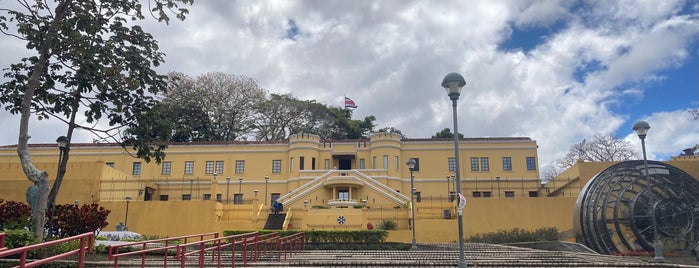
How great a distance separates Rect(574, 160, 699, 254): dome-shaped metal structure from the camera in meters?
18.8

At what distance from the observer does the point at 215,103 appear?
5594cm

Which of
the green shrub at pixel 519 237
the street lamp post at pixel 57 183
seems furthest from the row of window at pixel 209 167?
the street lamp post at pixel 57 183

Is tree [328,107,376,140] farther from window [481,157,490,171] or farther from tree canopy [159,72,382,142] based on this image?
window [481,157,490,171]

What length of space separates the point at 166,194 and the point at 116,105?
28.2 meters

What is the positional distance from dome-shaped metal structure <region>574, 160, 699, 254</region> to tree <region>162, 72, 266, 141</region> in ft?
140

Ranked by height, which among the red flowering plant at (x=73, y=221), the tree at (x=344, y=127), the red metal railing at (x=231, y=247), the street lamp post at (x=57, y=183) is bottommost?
the red metal railing at (x=231, y=247)

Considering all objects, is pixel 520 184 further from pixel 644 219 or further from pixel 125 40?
pixel 125 40

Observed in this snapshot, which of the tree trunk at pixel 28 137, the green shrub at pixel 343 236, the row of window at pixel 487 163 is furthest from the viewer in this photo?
the row of window at pixel 487 163

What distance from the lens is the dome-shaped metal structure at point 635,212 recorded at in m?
18.8

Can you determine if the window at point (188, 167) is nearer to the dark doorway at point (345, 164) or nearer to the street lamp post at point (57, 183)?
the dark doorway at point (345, 164)

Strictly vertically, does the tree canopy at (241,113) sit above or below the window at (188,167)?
above

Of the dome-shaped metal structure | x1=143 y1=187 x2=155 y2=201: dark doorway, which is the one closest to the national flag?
x1=143 y1=187 x2=155 y2=201: dark doorway

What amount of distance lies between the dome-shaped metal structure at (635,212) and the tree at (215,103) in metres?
42.6

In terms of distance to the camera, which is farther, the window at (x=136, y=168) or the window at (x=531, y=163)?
the window at (x=136, y=168)
